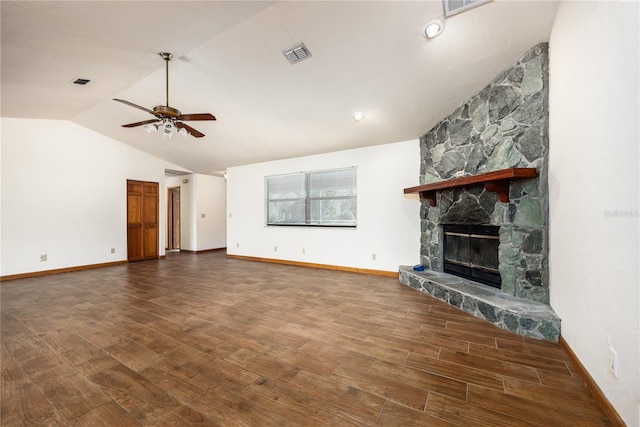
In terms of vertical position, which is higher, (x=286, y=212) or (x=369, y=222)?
(x=286, y=212)

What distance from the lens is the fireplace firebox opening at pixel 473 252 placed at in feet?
10.4

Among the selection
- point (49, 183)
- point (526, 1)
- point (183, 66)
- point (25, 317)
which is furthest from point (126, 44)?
point (49, 183)

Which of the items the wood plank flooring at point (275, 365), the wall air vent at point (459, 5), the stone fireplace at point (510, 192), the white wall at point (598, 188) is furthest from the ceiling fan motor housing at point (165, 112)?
the white wall at point (598, 188)

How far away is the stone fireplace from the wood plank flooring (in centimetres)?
36

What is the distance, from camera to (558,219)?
2248mm

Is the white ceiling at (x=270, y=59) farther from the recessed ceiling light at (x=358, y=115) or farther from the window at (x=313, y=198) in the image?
the window at (x=313, y=198)

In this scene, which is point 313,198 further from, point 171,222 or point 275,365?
point 171,222

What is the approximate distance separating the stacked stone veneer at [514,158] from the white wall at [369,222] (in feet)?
3.30

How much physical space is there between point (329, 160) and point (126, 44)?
3578mm

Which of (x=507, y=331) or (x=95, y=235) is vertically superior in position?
(x=95, y=235)

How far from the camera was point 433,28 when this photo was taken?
2385 mm

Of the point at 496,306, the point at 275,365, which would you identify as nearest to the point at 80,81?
the point at 275,365

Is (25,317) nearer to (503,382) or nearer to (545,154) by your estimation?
(503,382)

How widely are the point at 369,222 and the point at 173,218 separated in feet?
22.5
